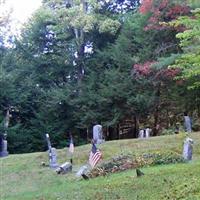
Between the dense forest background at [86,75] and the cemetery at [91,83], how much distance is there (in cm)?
7

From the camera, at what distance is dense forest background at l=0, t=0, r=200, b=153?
1022 inches

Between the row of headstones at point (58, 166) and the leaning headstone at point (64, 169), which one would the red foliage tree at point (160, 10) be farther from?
the leaning headstone at point (64, 169)

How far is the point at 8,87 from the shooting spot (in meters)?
29.5

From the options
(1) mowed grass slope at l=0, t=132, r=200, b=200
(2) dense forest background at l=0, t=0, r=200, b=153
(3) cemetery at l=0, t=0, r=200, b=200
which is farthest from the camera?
(2) dense forest background at l=0, t=0, r=200, b=153

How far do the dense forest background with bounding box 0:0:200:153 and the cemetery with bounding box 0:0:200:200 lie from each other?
0.22 feet

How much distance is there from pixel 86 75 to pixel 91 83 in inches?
57.8

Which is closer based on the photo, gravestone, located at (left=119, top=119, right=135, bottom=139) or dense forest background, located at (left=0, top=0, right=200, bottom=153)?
dense forest background, located at (left=0, top=0, right=200, bottom=153)

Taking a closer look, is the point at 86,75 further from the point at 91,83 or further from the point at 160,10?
the point at 160,10

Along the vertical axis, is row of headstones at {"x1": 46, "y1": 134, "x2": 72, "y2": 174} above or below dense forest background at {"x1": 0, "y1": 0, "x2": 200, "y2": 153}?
below

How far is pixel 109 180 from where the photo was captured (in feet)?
39.6

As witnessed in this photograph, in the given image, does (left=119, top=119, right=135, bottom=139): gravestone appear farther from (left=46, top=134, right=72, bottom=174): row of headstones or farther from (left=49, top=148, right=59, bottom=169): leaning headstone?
(left=46, top=134, right=72, bottom=174): row of headstones

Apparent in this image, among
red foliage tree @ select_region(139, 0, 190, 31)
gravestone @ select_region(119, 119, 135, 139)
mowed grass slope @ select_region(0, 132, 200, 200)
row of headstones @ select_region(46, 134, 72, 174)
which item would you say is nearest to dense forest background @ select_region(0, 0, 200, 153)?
red foliage tree @ select_region(139, 0, 190, 31)

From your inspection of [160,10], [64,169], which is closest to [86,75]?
[160,10]

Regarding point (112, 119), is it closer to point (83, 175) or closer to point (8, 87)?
point (8, 87)
